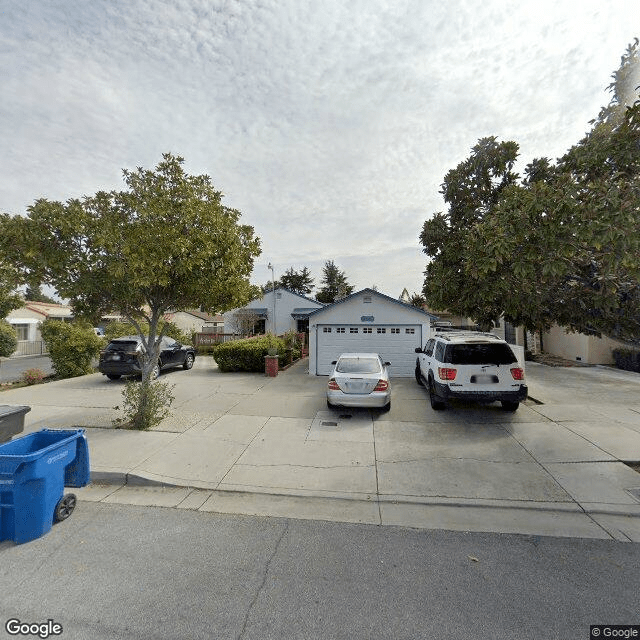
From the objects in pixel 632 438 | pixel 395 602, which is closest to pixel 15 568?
pixel 395 602

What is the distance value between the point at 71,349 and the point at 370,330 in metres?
11.3

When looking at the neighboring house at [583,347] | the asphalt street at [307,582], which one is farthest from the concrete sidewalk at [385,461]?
the neighboring house at [583,347]

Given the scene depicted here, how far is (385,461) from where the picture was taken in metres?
5.64

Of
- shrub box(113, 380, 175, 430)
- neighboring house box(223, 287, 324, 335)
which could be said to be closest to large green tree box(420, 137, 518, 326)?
shrub box(113, 380, 175, 430)

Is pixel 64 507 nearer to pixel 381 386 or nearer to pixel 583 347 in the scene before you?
pixel 381 386

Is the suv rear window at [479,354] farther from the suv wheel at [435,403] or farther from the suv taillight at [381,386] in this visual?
the suv taillight at [381,386]

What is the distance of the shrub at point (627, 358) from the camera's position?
13495 mm

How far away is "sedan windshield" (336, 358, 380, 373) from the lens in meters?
8.20

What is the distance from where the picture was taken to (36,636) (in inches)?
97.6

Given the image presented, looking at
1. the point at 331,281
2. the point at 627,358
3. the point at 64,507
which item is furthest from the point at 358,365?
the point at 331,281

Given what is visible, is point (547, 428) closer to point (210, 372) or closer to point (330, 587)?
point (330, 587)

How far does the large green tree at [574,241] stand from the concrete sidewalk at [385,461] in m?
2.40

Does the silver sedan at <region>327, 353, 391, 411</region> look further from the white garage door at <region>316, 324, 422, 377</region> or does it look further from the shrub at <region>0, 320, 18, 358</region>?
the shrub at <region>0, 320, 18, 358</region>

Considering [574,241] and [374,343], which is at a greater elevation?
[574,241]
